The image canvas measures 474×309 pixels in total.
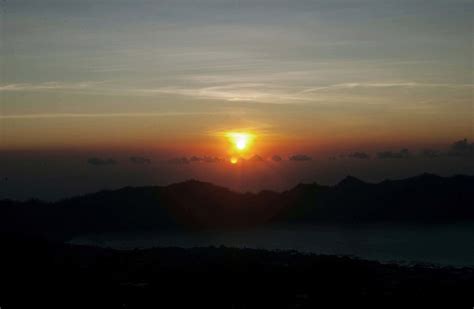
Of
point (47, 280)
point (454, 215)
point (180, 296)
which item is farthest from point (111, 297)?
point (454, 215)

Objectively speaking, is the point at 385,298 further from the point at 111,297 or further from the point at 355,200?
the point at 355,200

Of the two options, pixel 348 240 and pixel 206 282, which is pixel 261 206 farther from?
pixel 206 282

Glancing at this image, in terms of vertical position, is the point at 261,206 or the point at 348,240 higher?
the point at 261,206

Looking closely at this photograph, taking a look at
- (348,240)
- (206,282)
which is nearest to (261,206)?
(348,240)

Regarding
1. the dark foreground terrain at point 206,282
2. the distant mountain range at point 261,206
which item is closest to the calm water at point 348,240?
the distant mountain range at point 261,206

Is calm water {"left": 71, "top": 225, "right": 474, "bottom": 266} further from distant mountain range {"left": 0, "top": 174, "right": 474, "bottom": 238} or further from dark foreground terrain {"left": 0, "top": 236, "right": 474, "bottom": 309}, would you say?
dark foreground terrain {"left": 0, "top": 236, "right": 474, "bottom": 309}

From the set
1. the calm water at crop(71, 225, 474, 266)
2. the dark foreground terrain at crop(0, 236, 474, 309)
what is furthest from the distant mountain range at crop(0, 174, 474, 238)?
the dark foreground terrain at crop(0, 236, 474, 309)

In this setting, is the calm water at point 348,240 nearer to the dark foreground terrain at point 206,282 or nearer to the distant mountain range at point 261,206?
the distant mountain range at point 261,206
